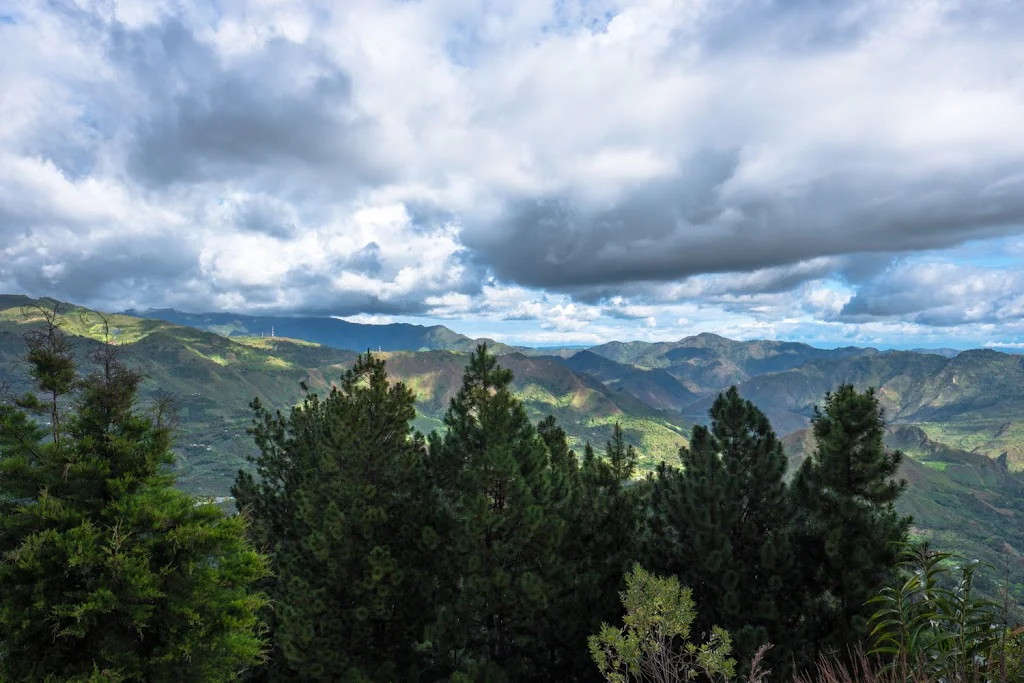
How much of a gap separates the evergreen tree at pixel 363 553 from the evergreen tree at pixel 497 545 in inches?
83.0

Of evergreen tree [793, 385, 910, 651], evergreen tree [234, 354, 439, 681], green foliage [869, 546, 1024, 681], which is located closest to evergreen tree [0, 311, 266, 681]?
evergreen tree [234, 354, 439, 681]

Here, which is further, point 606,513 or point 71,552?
point 606,513

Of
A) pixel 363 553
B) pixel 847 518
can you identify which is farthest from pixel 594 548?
pixel 847 518

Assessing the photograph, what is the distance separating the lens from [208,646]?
21641mm

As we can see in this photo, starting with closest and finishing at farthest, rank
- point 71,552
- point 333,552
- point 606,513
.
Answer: point 71,552
point 333,552
point 606,513

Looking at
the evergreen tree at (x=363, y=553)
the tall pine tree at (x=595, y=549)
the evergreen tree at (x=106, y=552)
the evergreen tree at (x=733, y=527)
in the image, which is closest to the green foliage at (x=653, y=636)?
the evergreen tree at (x=733, y=527)

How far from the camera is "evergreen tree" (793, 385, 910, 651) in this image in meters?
25.5

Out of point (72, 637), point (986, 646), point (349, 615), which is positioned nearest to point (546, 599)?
point (349, 615)

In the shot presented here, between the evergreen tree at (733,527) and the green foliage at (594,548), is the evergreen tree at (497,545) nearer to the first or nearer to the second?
the green foliage at (594,548)

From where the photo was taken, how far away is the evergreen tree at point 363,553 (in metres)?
29.0

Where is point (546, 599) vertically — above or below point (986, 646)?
below

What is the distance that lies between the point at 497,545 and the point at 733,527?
12.0 metres

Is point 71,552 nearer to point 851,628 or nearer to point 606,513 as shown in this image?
point 606,513

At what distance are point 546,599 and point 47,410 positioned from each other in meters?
24.0
